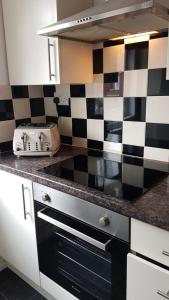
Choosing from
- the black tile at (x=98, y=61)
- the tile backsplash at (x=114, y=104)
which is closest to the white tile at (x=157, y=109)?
the tile backsplash at (x=114, y=104)

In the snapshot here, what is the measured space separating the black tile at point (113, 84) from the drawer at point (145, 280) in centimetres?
96

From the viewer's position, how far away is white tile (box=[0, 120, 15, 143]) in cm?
172

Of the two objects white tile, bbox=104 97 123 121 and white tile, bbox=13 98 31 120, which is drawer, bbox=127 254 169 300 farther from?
white tile, bbox=13 98 31 120

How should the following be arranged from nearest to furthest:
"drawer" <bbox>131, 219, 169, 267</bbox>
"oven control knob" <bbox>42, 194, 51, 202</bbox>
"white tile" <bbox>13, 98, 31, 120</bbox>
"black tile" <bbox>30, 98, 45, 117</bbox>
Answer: "drawer" <bbox>131, 219, 169, 267</bbox> < "oven control knob" <bbox>42, 194, 51, 202</bbox> < "white tile" <bbox>13, 98, 31, 120</bbox> < "black tile" <bbox>30, 98, 45, 117</bbox>

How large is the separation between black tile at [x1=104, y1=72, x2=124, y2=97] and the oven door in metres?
0.80

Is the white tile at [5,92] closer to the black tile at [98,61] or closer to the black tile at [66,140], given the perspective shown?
the black tile at [66,140]

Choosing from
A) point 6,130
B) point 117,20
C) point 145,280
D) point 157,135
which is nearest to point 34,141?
point 6,130

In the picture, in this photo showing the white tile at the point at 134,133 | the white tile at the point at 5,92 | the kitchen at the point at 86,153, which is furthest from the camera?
the white tile at the point at 5,92

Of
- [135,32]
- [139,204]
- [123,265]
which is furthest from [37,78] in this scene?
[123,265]

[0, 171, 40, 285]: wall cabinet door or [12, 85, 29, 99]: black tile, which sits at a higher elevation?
[12, 85, 29, 99]: black tile

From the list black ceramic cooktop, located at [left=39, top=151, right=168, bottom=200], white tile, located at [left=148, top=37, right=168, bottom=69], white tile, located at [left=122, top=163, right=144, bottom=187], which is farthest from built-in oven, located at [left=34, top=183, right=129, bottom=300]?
white tile, located at [left=148, top=37, right=168, bottom=69]

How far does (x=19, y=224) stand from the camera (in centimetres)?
151

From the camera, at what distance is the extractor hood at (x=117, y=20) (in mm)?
865

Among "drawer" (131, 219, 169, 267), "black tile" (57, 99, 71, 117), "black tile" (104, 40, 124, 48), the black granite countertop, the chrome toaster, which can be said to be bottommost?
"drawer" (131, 219, 169, 267)
